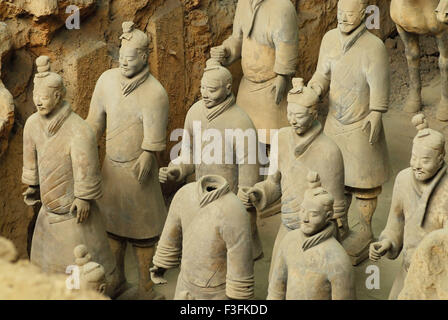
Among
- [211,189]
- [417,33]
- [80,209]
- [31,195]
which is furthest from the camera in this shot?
[417,33]

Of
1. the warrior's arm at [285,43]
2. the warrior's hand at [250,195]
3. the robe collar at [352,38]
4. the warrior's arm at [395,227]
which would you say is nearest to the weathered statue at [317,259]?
the warrior's arm at [395,227]

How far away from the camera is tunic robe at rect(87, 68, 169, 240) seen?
27.0ft

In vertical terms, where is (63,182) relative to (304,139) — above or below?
below

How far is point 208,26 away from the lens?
1003 centimetres

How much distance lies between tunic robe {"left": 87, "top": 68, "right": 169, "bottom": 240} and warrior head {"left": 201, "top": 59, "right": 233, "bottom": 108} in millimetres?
369

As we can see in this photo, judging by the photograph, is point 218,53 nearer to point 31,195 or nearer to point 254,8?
point 254,8

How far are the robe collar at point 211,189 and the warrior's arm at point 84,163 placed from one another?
3.14 ft

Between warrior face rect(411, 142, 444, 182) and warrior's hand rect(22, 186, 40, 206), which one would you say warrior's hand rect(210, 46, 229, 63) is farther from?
warrior face rect(411, 142, 444, 182)

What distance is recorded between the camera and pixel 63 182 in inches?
309

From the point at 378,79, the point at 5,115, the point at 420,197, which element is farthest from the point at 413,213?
the point at 5,115

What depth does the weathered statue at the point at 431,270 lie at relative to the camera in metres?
6.19

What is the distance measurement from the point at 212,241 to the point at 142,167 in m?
1.37

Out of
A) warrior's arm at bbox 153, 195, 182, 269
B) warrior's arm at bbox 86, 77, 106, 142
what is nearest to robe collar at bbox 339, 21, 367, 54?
warrior's arm at bbox 86, 77, 106, 142

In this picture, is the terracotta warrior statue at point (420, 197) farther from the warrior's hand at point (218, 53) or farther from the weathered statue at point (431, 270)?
the warrior's hand at point (218, 53)
